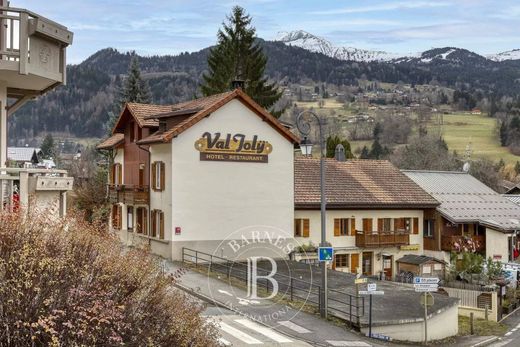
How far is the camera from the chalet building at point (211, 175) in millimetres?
32031

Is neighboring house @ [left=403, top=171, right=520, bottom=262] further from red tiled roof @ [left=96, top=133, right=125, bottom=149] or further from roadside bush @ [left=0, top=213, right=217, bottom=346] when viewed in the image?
roadside bush @ [left=0, top=213, right=217, bottom=346]

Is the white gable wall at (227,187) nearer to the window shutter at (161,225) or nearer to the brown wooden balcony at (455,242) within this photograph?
the window shutter at (161,225)

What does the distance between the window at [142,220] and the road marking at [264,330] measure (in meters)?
16.1

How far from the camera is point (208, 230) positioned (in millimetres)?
32594

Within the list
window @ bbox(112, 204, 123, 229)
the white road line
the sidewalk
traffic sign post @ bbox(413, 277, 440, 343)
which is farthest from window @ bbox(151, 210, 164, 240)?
traffic sign post @ bbox(413, 277, 440, 343)

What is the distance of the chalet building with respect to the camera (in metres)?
32.0

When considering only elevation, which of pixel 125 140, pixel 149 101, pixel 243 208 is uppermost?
pixel 149 101

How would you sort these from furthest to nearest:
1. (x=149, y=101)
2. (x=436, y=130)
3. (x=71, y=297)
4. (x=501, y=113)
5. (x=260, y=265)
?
(x=501, y=113), (x=436, y=130), (x=149, y=101), (x=260, y=265), (x=71, y=297)

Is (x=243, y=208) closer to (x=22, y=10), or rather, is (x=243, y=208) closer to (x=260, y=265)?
(x=260, y=265)

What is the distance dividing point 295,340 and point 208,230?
14.6m

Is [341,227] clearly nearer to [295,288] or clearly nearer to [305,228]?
[305,228]

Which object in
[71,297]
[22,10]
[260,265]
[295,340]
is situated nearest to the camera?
[71,297]

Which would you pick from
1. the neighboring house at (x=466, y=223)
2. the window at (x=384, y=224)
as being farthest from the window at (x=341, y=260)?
the neighboring house at (x=466, y=223)

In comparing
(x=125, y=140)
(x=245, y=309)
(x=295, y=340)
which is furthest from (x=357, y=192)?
(x=295, y=340)
